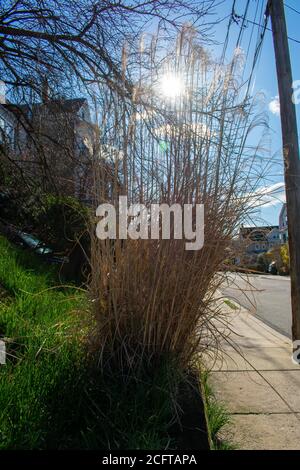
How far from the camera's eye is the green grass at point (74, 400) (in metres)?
1.95

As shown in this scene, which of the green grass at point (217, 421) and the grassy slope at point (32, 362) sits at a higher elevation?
the grassy slope at point (32, 362)

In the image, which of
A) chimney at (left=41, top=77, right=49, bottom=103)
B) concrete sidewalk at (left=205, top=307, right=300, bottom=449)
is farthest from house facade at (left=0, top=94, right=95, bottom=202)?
concrete sidewalk at (left=205, top=307, right=300, bottom=449)

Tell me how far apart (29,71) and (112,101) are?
3.32 m

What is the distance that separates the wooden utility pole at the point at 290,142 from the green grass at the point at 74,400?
3416 mm

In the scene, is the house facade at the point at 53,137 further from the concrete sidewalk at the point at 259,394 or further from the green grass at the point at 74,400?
the green grass at the point at 74,400

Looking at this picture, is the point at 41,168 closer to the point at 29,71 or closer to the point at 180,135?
the point at 29,71

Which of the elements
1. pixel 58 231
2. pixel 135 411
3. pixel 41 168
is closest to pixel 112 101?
A: pixel 135 411

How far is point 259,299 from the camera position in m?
8.30

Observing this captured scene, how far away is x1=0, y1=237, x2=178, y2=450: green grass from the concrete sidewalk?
0.68 meters

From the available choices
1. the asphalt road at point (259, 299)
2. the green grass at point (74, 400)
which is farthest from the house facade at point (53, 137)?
the green grass at point (74, 400)

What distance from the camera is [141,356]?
2332mm

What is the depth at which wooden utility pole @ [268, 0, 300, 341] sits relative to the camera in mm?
5305

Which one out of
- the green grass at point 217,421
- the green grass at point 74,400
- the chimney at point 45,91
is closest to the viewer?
the green grass at point 74,400

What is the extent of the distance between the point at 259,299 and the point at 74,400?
6.63 meters
